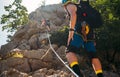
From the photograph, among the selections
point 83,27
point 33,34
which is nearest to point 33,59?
point 83,27

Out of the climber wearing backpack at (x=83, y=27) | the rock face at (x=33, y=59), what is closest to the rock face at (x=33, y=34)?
the rock face at (x=33, y=59)

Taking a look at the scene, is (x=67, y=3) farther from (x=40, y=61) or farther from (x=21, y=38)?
(x=21, y=38)

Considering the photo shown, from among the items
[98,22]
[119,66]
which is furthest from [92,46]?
[119,66]

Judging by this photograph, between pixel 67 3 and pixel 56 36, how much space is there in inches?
471

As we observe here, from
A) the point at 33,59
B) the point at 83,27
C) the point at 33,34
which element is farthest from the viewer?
the point at 33,34

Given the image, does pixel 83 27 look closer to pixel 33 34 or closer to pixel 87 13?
pixel 87 13

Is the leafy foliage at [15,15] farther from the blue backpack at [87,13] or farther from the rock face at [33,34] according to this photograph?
the blue backpack at [87,13]

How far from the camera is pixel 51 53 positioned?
1545 centimetres

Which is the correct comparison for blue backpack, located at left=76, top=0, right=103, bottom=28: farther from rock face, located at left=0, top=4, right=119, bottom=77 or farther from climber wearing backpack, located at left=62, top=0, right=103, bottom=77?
rock face, located at left=0, top=4, right=119, bottom=77

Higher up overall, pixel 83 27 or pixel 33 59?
pixel 83 27

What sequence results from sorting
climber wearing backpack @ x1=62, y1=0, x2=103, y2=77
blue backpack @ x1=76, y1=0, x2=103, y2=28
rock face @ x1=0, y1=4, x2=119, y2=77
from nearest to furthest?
climber wearing backpack @ x1=62, y1=0, x2=103, y2=77
blue backpack @ x1=76, y1=0, x2=103, y2=28
rock face @ x1=0, y1=4, x2=119, y2=77

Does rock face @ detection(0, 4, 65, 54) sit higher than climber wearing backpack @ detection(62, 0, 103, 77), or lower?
lower

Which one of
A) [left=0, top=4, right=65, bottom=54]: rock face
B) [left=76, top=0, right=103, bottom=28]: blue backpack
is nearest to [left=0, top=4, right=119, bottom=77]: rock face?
[left=0, top=4, right=65, bottom=54]: rock face

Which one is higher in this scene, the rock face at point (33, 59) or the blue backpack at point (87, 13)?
the blue backpack at point (87, 13)
